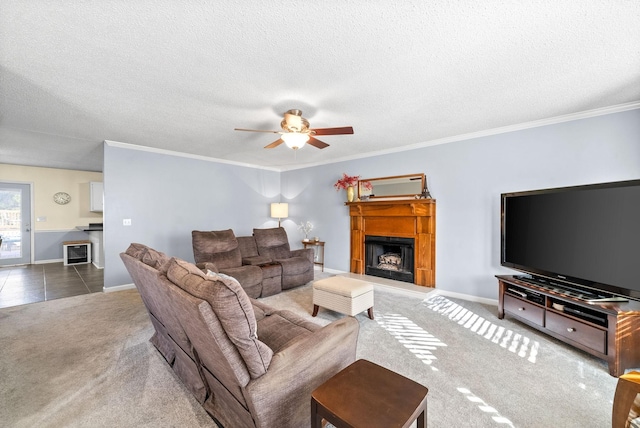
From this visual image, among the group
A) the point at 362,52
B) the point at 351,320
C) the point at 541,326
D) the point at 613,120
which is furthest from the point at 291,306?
the point at 613,120

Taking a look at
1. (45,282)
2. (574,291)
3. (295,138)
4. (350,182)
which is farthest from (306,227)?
(45,282)

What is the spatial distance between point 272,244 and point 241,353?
361 centimetres

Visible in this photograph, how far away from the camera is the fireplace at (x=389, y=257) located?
14.3ft

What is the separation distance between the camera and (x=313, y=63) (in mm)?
2018

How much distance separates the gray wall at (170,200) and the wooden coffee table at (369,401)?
4.52 meters

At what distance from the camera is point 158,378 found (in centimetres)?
196

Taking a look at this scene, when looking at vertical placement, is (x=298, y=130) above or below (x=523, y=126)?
below

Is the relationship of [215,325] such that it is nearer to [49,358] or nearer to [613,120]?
[49,358]

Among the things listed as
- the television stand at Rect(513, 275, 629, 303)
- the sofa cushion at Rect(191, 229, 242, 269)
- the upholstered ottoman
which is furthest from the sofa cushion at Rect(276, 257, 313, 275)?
the television stand at Rect(513, 275, 629, 303)

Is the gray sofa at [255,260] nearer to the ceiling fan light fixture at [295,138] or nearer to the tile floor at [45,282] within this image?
the ceiling fan light fixture at [295,138]

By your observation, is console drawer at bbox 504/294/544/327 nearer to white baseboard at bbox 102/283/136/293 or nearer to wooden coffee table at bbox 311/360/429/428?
wooden coffee table at bbox 311/360/429/428

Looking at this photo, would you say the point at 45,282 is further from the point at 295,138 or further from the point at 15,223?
the point at 295,138

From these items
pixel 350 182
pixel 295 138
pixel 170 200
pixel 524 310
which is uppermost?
pixel 295 138

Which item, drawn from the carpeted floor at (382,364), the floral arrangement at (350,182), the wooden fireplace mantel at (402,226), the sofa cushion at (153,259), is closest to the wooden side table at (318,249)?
the wooden fireplace mantel at (402,226)
